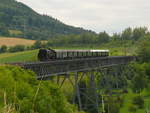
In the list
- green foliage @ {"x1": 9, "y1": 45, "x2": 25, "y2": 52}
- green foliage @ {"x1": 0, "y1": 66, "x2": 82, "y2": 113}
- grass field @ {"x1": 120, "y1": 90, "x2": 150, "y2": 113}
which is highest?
green foliage @ {"x1": 9, "y1": 45, "x2": 25, "y2": 52}

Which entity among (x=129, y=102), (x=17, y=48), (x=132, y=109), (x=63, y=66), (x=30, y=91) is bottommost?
(x=129, y=102)

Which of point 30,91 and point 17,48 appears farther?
point 17,48

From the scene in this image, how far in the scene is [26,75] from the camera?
2131 cm

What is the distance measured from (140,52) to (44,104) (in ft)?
207

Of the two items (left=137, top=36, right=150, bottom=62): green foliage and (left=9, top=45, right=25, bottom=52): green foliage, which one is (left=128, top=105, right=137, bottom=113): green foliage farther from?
(left=9, top=45, right=25, bottom=52): green foliage

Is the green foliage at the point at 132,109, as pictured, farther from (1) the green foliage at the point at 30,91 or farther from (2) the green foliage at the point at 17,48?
(2) the green foliage at the point at 17,48

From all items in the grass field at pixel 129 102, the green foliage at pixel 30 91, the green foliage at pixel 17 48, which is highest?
the green foliage at pixel 17 48

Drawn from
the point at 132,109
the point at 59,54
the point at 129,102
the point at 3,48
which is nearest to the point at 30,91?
the point at 59,54

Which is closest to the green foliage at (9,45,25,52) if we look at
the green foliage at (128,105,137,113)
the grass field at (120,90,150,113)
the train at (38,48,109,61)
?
the grass field at (120,90,150,113)

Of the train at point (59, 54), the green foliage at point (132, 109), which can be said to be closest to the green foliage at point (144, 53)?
the train at point (59, 54)

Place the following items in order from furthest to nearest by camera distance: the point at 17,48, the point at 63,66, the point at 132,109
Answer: the point at 17,48, the point at 132,109, the point at 63,66

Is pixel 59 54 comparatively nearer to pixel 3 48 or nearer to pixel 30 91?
pixel 30 91

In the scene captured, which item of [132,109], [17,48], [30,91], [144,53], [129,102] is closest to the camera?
[30,91]

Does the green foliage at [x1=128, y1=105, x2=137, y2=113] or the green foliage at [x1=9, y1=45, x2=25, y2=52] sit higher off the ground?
the green foliage at [x1=9, y1=45, x2=25, y2=52]
